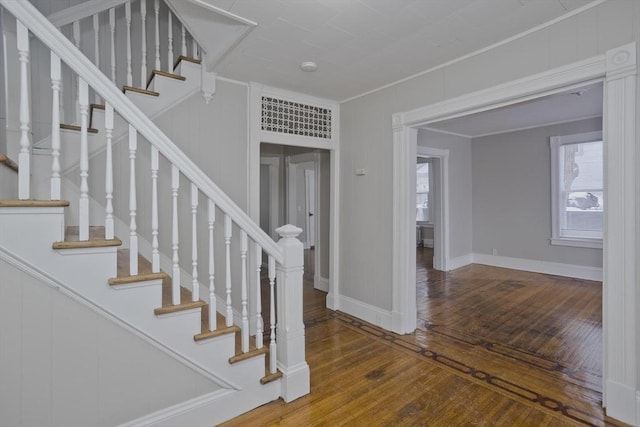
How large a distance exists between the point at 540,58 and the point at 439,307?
9.29ft

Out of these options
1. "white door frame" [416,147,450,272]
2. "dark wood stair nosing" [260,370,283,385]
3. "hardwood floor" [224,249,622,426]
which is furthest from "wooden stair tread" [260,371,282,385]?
"white door frame" [416,147,450,272]

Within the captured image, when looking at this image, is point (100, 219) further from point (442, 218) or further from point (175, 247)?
A: point (442, 218)

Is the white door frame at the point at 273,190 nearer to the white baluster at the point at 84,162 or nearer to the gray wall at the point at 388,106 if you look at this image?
the gray wall at the point at 388,106

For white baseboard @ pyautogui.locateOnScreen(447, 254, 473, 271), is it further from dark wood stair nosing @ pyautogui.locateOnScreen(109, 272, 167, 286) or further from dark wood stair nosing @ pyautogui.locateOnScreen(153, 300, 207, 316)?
dark wood stair nosing @ pyautogui.locateOnScreen(109, 272, 167, 286)

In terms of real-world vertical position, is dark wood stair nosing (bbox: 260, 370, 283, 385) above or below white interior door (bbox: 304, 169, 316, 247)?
below

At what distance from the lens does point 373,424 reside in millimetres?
1904

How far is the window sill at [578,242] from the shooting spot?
4961 millimetres

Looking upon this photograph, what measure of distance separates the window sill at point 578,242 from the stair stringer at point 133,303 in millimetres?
5367

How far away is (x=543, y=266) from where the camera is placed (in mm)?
5531

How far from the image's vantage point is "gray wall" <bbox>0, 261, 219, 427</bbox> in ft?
4.71

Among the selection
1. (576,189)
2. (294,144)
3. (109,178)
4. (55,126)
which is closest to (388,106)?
(294,144)

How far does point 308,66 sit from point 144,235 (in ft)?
6.77

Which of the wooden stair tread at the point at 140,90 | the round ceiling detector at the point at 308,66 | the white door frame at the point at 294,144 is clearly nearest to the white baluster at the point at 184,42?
the wooden stair tread at the point at 140,90

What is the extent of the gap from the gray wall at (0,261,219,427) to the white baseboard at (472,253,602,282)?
602 centimetres
